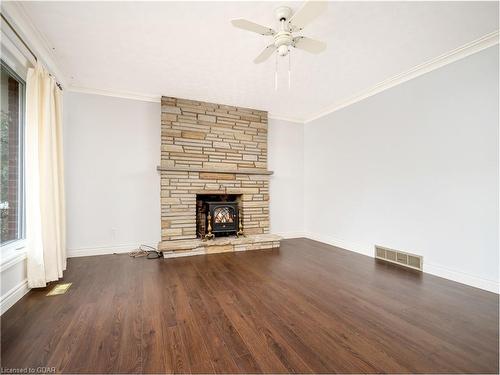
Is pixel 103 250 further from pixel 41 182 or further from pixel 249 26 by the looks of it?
pixel 249 26

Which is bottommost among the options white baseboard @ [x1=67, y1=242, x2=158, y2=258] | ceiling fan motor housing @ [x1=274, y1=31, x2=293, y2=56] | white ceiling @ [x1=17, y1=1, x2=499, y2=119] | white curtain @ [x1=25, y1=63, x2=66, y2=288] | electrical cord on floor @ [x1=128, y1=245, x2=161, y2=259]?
electrical cord on floor @ [x1=128, y1=245, x2=161, y2=259]

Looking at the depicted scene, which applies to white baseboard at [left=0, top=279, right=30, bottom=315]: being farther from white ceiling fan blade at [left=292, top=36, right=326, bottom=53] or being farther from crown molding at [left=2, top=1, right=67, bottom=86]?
white ceiling fan blade at [left=292, top=36, right=326, bottom=53]

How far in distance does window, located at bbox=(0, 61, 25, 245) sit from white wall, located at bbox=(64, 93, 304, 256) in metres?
1.05

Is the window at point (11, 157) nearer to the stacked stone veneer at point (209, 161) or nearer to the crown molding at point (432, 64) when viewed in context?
the stacked stone veneer at point (209, 161)

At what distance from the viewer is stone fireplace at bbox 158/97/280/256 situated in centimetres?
396

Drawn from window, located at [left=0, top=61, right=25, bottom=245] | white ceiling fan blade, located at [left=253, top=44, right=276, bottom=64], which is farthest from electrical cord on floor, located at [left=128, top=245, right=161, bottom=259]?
white ceiling fan blade, located at [left=253, top=44, right=276, bottom=64]

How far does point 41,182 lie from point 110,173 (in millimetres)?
1406

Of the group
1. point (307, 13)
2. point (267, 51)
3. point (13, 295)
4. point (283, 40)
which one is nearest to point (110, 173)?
point (13, 295)

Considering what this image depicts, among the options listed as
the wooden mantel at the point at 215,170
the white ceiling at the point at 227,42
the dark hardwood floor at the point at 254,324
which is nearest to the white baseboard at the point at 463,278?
the dark hardwood floor at the point at 254,324

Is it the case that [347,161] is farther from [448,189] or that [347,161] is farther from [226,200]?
[226,200]

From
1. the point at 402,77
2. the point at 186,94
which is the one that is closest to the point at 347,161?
the point at 402,77

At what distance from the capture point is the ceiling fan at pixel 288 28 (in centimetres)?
176

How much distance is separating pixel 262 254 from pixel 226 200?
133cm

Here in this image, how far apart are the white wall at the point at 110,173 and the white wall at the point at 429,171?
11.2ft
